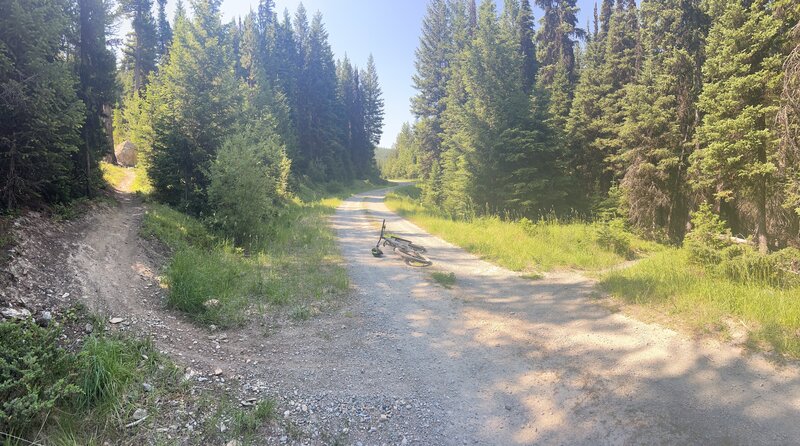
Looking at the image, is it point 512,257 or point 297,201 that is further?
point 297,201

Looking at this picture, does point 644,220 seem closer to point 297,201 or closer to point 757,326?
point 757,326

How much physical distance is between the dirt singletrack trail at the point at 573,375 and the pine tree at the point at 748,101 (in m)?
7.71

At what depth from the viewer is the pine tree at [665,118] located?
16.0 meters

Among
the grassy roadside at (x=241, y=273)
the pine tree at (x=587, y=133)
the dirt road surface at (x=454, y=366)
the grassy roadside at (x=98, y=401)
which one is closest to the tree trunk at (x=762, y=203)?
the dirt road surface at (x=454, y=366)

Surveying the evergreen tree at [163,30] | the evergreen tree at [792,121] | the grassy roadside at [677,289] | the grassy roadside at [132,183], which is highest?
the evergreen tree at [163,30]

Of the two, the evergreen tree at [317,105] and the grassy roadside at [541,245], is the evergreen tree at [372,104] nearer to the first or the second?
the evergreen tree at [317,105]

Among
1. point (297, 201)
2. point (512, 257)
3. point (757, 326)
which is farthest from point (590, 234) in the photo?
point (297, 201)

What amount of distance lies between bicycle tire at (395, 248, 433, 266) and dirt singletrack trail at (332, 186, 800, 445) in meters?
3.05

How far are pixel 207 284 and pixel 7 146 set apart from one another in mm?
4700

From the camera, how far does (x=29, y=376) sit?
10.7 feet

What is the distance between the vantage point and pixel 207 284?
7328mm

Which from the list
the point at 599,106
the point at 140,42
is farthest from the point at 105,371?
the point at 140,42

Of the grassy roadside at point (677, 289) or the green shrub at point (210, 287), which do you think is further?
the green shrub at point (210, 287)

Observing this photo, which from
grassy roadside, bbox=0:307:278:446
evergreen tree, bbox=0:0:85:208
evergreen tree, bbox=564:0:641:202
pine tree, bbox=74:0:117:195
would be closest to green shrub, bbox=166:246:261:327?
grassy roadside, bbox=0:307:278:446
